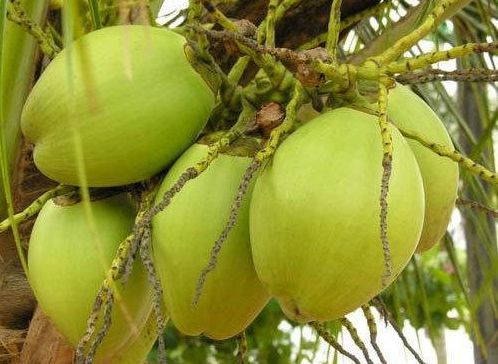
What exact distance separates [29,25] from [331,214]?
42 cm

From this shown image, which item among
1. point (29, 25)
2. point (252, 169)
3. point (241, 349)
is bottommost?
point (241, 349)

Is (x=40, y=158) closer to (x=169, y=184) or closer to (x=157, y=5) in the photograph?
(x=169, y=184)

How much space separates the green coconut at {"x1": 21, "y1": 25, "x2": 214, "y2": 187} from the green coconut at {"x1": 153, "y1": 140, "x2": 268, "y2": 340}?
38mm

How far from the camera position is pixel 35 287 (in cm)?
106

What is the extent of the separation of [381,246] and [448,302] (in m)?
2.20

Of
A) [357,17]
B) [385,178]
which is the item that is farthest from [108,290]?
[357,17]

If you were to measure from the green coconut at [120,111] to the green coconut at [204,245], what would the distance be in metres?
0.04

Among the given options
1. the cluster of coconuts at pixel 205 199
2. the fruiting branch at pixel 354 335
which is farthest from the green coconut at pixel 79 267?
the fruiting branch at pixel 354 335

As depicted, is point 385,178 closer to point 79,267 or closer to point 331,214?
point 331,214

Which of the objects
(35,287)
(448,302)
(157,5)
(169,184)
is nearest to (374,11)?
(157,5)

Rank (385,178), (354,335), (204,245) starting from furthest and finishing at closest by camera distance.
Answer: (354,335), (204,245), (385,178)

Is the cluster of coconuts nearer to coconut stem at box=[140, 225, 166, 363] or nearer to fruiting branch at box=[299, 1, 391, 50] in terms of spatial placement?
coconut stem at box=[140, 225, 166, 363]

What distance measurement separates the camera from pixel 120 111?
924 millimetres

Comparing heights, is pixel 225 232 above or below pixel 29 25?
below
